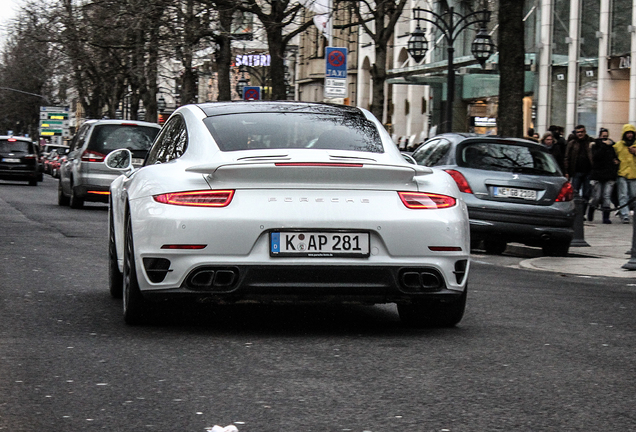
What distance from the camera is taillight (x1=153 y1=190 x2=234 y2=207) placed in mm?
6691

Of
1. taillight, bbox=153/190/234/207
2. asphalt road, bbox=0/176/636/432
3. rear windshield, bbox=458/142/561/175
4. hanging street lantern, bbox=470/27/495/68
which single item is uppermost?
hanging street lantern, bbox=470/27/495/68

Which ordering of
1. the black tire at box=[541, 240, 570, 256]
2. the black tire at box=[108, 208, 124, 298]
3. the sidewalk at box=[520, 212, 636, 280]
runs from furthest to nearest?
the black tire at box=[541, 240, 570, 256] < the sidewalk at box=[520, 212, 636, 280] < the black tire at box=[108, 208, 124, 298]

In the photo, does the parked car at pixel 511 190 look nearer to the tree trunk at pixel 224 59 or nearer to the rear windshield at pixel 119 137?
the rear windshield at pixel 119 137

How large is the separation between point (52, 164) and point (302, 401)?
62341mm

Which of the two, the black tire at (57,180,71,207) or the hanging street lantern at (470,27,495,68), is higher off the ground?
the hanging street lantern at (470,27,495,68)

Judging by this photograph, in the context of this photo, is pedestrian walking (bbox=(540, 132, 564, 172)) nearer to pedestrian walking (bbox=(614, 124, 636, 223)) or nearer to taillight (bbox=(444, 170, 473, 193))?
pedestrian walking (bbox=(614, 124, 636, 223))

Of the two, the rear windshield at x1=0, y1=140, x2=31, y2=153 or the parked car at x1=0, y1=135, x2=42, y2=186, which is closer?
the parked car at x1=0, y1=135, x2=42, y2=186

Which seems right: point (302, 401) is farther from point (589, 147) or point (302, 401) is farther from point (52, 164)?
point (52, 164)

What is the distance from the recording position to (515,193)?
15062 millimetres

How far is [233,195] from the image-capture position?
6695 mm

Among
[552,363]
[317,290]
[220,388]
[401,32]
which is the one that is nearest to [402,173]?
[317,290]

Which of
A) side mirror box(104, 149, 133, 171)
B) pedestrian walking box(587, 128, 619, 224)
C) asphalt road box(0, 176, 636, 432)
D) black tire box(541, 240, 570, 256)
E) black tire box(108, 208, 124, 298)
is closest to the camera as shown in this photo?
asphalt road box(0, 176, 636, 432)

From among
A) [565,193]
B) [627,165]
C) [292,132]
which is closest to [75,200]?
[627,165]

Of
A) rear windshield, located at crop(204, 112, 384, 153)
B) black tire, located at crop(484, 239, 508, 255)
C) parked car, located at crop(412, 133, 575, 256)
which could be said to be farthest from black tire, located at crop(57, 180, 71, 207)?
rear windshield, located at crop(204, 112, 384, 153)
